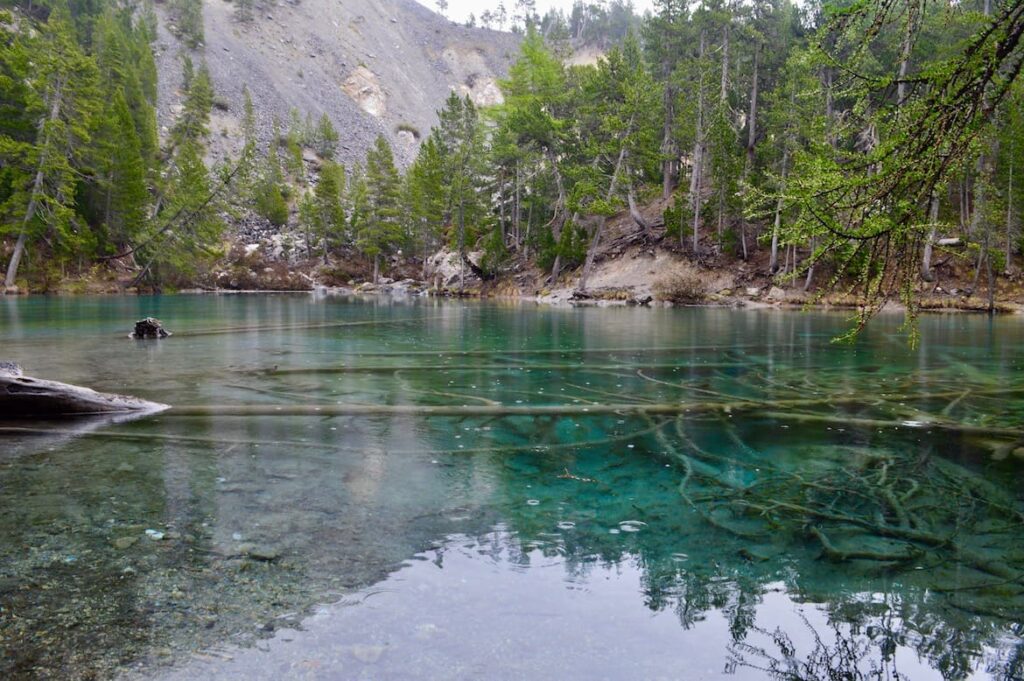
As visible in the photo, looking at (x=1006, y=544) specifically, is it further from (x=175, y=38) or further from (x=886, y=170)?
(x=175, y=38)

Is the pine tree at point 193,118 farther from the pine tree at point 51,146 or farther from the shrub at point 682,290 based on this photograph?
the shrub at point 682,290

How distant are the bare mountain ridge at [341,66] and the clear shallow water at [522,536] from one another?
9290cm

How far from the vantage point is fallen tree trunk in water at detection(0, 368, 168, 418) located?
28.9 feet

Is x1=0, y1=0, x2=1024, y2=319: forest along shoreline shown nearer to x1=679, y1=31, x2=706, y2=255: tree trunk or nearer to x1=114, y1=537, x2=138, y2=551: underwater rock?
x1=679, y1=31, x2=706, y2=255: tree trunk

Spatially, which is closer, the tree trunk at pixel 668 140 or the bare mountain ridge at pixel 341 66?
the tree trunk at pixel 668 140

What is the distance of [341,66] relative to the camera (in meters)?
125

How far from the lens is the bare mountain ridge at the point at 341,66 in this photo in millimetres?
102312

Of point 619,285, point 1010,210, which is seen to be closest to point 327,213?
point 619,285

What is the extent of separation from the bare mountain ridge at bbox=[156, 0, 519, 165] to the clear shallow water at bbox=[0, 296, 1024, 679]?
92901 mm

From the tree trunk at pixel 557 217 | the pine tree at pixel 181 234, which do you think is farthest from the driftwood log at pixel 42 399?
the pine tree at pixel 181 234

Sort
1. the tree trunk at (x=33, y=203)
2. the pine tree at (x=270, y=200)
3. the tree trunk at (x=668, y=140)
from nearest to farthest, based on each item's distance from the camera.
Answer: the tree trunk at (x=33, y=203) → the tree trunk at (x=668, y=140) → the pine tree at (x=270, y=200)

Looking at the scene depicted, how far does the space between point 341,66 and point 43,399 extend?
429 ft

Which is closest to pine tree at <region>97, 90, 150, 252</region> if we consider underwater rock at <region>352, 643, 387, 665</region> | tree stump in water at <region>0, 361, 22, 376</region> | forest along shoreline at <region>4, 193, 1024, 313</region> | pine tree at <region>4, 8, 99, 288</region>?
forest along shoreline at <region>4, 193, 1024, 313</region>

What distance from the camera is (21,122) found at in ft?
163
